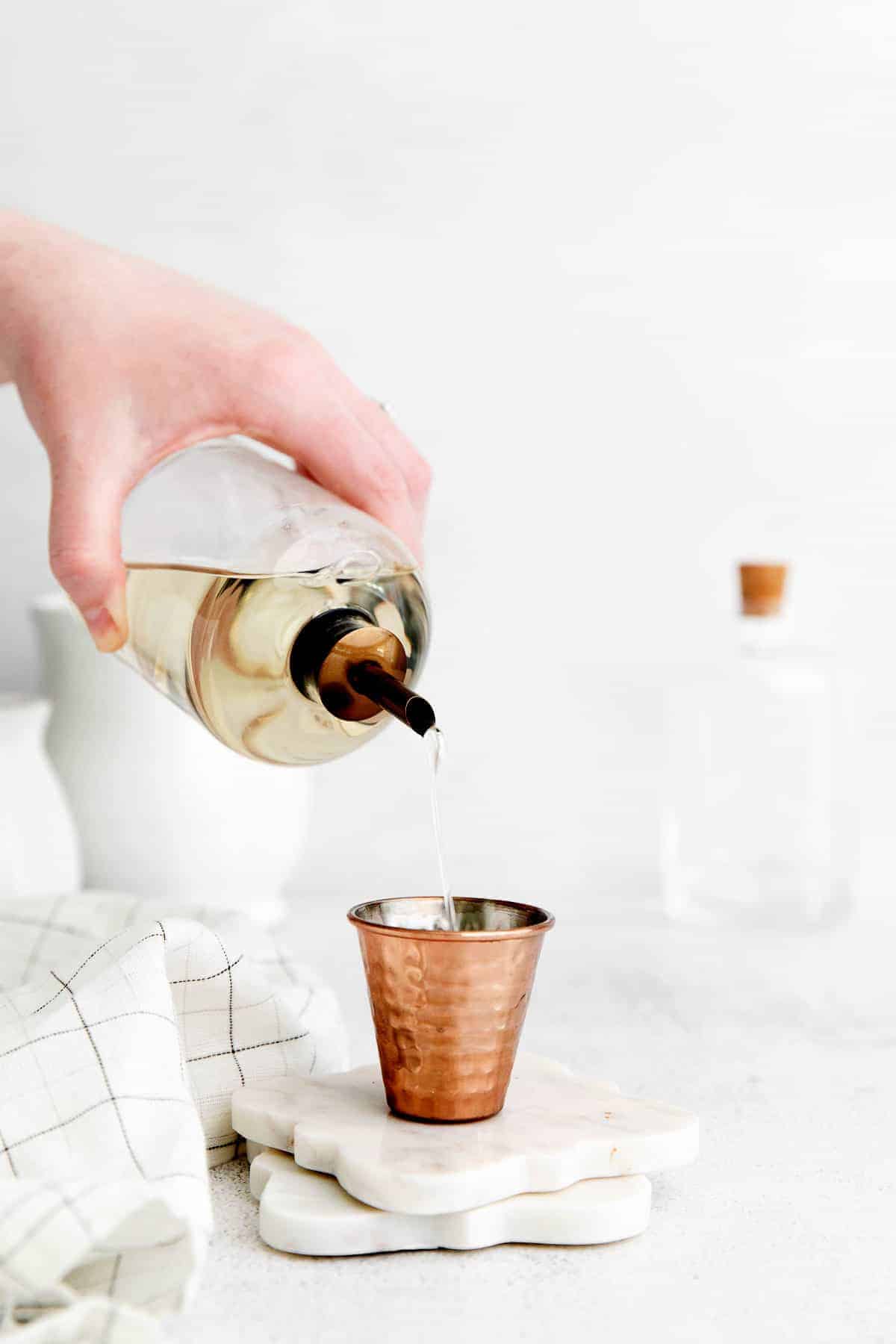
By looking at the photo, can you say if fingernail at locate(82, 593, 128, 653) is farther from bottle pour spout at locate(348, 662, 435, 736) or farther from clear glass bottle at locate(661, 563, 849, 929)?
clear glass bottle at locate(661, 563, 849, 929)

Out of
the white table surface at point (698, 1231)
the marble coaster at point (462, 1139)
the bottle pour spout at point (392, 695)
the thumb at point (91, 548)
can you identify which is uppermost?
the thumb at point (91, 548)

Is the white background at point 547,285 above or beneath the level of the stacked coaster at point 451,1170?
above

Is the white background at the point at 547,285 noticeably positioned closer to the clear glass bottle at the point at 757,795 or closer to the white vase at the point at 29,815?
the clear glass bottle at the point at 757,795

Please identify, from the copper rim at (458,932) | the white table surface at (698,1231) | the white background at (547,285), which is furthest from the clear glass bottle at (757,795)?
the copper rim at (458,932)

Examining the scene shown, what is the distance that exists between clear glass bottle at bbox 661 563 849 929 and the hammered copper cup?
1.85ft

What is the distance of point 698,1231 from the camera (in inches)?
21.7

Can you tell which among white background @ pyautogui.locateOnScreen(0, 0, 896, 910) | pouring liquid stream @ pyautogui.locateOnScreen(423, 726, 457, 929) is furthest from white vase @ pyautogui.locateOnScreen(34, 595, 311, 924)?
pouring liquid stream @ pyautogui.locateOnScreen(423, 726, 457, 929)

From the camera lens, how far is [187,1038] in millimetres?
653

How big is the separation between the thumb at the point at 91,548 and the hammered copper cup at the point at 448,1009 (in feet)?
0.56

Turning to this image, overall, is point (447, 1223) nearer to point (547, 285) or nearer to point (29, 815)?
point (29, 815)

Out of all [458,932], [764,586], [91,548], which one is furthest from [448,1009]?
[764,586]

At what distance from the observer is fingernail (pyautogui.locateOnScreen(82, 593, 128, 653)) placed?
2.01 ft

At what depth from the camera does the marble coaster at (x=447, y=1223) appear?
528mm

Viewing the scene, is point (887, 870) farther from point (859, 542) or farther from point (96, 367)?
point (96, 367)
